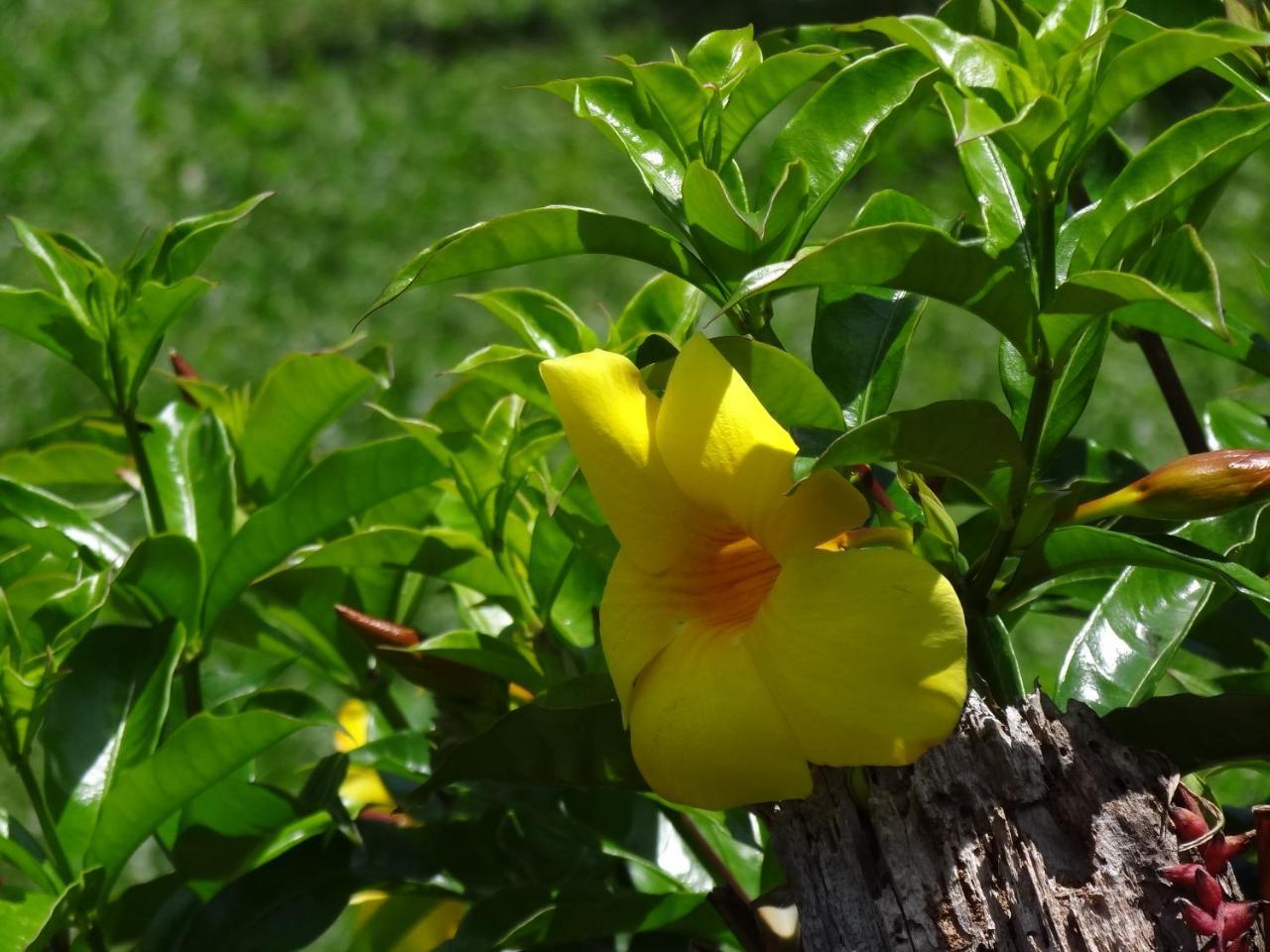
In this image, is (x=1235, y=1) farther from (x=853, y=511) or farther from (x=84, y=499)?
(x=84, y=499)

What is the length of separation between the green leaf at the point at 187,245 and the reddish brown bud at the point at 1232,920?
937 mm

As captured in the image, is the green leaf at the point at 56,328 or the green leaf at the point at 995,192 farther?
the green leaf at the point at 56,328

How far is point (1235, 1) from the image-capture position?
3.84 feet

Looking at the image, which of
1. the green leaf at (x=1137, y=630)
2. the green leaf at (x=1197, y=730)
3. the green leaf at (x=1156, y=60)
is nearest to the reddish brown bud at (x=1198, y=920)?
the green leaf at (x=1197, y=730)

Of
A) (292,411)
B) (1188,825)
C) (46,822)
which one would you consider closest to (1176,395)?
(1188,825)

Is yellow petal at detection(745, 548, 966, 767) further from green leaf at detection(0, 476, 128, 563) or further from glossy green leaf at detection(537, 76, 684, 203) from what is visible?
green leaf at detection(0, 476, 128, 563)

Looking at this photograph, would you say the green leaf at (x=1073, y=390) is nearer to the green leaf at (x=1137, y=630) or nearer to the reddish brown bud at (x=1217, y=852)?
the green leaf at (x=1137, y=630)

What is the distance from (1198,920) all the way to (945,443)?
321mm

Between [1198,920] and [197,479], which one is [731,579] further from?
[197,479]

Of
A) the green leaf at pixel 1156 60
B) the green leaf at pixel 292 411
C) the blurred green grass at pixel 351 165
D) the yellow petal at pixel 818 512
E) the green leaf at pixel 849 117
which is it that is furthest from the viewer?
the blurred green grass at pixel 351 165

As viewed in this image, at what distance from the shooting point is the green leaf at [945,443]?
31.0 inches

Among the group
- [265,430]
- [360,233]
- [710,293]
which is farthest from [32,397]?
[710,293]

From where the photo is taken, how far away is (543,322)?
116cm

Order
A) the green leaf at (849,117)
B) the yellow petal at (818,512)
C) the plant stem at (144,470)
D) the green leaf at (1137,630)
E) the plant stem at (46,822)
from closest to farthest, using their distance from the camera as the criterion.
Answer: the yellow petal at (818,512) → the green leaf at (849,117) → the green leaf at (1137,630) → the plant stem at (46,822) → the plant stem at (144,470)
